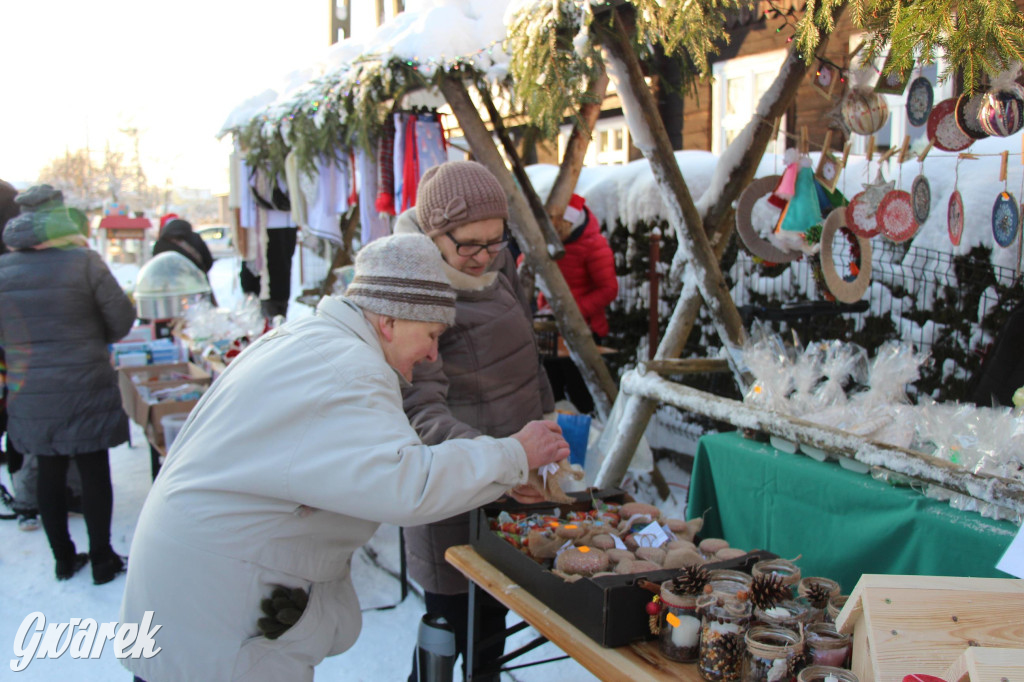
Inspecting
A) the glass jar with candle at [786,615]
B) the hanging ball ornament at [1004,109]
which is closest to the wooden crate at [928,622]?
the glass jar with candle at [786,615]

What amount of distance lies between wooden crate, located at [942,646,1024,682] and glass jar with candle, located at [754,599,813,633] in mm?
397

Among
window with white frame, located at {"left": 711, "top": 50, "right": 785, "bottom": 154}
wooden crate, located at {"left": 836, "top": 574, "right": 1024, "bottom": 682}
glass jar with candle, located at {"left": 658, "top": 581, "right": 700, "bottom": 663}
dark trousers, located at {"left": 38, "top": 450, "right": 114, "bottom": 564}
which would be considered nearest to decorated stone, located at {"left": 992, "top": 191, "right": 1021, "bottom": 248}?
wooden crate, located at {"left": 836, "top": 574, "right": 1024, "bottom": 682}

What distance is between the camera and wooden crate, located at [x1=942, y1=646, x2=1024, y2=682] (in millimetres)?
962

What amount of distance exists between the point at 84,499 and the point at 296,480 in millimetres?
3126

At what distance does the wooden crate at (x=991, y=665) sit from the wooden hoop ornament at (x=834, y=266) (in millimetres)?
1888

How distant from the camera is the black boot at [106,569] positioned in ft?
12.5

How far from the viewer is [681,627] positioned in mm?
1464

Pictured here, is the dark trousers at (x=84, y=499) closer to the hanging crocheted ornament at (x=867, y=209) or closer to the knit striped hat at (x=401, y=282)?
the knit striped hat at (x=401, y=282)

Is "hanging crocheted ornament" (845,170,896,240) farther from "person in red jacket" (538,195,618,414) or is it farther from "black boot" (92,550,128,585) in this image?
"black boot" (92,550,128,585)

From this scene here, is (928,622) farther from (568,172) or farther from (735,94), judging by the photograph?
(735,94)

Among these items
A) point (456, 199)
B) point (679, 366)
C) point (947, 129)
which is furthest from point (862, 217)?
point (456, 199)

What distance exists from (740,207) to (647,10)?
0.93m

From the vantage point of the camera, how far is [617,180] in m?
5.90

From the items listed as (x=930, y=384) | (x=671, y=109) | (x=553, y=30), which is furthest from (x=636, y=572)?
(x=671, y=109)
